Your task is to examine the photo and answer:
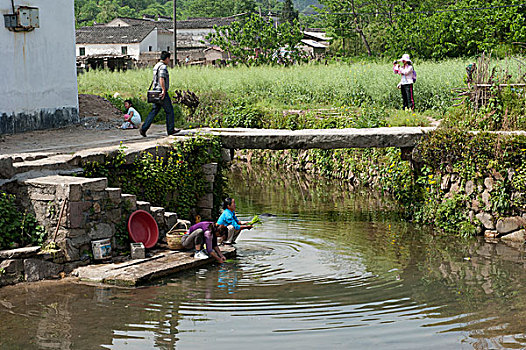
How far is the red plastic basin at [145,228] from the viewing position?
35.2 ft

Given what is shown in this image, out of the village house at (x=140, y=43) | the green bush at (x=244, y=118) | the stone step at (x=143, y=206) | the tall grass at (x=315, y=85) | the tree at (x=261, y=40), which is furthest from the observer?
the village house at (x=140, y=43)

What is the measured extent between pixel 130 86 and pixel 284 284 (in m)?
17.7

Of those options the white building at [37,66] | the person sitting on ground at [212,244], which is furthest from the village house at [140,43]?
the person sitting on ground at [212,244]

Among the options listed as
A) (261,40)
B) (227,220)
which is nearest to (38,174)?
(227,220)

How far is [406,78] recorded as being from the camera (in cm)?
1805

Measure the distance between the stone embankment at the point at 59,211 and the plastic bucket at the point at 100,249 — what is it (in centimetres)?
9

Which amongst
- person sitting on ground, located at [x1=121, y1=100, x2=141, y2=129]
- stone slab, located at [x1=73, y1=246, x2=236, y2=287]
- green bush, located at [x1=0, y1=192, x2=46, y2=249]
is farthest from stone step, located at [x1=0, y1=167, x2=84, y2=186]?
person sitting on ground, located at [x1=121, y1=100, x2=141, y2=129]

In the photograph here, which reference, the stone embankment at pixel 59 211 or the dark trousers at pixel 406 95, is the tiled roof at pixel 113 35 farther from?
the stone embankment at pixel 59 211

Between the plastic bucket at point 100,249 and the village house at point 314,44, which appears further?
the village house at point 314,44

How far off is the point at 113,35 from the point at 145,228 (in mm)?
46478

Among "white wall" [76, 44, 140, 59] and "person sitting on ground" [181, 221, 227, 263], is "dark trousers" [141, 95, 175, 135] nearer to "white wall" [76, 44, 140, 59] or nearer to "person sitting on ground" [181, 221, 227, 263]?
"person sitting on ground" [181, 221, 227, 263]

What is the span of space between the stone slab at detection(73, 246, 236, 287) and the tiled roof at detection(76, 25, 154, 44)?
45199 mm

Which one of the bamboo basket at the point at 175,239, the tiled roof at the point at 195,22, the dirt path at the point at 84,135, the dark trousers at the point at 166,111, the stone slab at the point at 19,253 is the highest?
the tiled roof at the point at 195,22

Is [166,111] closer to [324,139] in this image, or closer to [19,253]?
[324,139]
